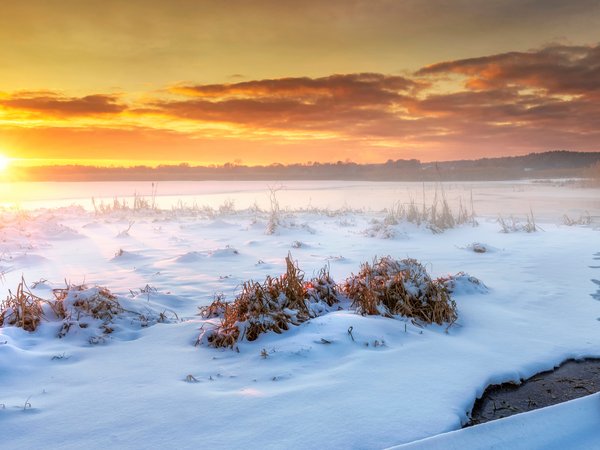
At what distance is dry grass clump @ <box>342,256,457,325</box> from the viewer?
5723 millimetres

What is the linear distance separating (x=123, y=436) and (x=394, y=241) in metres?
10.5

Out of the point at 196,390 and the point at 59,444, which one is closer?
the point at 59,444

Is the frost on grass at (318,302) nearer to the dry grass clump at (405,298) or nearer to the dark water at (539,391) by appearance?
the dry grass clump at (405,298)

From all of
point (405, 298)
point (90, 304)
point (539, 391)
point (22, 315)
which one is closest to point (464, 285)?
point (405, 298)

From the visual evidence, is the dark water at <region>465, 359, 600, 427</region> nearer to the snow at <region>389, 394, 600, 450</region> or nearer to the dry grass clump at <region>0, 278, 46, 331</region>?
the snow at <region>389, 394, 600, 450</region>

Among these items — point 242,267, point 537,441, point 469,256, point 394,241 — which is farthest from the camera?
point 394,241

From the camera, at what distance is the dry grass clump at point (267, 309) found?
507 cm

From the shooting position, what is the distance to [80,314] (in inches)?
211

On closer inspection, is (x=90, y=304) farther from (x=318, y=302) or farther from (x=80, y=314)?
(x=318, y=302)

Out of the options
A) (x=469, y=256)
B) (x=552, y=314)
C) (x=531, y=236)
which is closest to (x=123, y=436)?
(x=552, y=314)

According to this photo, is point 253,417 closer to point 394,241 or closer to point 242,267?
point 242,267

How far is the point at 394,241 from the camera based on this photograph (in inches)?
513

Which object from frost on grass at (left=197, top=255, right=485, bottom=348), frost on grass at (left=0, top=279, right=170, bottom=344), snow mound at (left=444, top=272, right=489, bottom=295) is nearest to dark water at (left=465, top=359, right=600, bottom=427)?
frost on grass at (left=197, top=255, right=485, bottom=348)

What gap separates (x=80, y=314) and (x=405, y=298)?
144 inches
